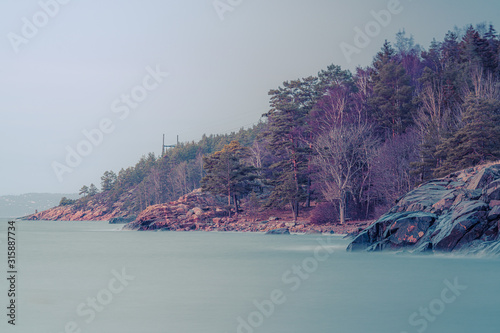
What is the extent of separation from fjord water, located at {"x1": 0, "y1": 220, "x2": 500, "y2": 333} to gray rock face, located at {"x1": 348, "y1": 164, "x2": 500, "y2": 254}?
0.95 m

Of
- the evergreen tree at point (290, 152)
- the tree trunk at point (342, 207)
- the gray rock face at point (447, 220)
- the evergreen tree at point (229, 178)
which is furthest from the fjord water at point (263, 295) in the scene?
the evergreen tree at point (229, 178)

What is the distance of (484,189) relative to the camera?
21.1 m

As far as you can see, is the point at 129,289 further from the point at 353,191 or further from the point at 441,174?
the point at 353,191

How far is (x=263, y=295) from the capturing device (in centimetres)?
1257

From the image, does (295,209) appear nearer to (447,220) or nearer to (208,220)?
(208,220)

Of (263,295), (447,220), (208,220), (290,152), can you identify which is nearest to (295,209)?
(290,152)

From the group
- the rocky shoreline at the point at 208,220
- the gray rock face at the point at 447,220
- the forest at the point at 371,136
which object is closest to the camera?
the gray rock face at the point at 447,220

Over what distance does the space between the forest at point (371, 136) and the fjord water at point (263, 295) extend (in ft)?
50.9

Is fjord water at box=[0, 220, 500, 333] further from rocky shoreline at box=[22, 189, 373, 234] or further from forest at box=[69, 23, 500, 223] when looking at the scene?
rocky shoreline at box=[22, 189, 373, 234]

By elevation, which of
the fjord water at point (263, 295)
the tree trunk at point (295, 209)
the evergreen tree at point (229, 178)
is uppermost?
the evergreen tree at point (229, 178)

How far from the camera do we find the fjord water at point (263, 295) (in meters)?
9.32

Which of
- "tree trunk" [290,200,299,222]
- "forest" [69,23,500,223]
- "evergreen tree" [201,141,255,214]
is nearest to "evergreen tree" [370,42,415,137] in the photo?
"forest" [69,23,500,223]

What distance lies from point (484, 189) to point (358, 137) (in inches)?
937

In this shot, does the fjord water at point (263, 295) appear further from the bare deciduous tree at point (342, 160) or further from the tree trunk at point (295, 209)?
the tree trunk at point (295, 209)
